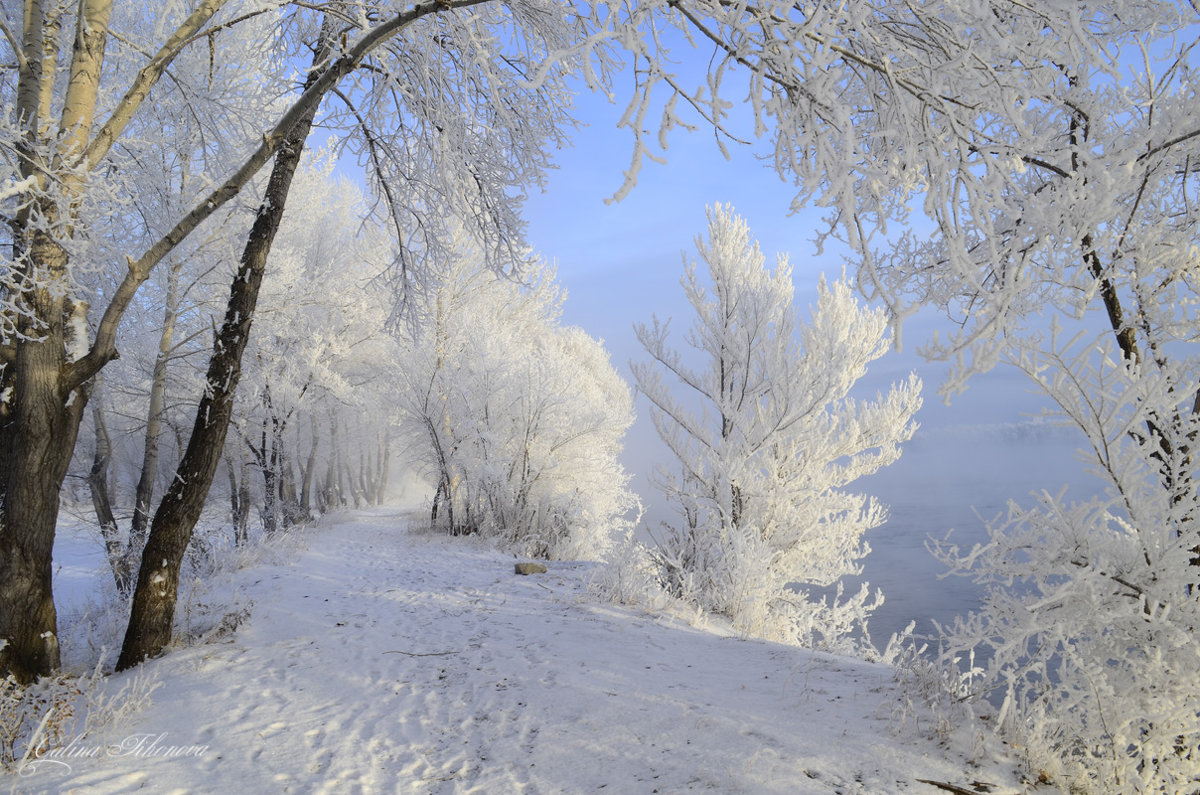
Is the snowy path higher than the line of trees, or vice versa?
the line of trees

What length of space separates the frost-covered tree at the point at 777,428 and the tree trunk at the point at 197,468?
454 cm

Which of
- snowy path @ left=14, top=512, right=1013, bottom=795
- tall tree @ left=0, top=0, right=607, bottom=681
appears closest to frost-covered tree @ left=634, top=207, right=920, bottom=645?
snowy path @ left=14, top=512, right=1013, bottom=795

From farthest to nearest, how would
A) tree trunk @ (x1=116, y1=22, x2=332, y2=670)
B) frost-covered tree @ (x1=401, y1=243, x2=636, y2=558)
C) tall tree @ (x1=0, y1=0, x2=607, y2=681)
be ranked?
frost-covered tree @ (x1=401, y1=243, x2=636, y2=558), tree trunk @ (x1=116, y1=22, x2=332, y2=670), tall tree @ (x1=0, y1=0, x2=607, y2=681)

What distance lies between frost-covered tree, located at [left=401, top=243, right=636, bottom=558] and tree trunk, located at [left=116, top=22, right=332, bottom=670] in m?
7.47

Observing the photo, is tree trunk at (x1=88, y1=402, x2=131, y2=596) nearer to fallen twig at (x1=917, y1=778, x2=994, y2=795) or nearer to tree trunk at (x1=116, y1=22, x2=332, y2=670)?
tree trunk at (x1=116, y1=22, x2=332, y2=670)

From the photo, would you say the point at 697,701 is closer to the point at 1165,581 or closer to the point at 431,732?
the point at 431,732

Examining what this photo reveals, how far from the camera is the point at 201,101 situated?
5637 mm

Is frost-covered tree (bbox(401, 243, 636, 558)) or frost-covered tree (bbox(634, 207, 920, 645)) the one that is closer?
frost-covered tree (bbox(634, 207, 920, 645))

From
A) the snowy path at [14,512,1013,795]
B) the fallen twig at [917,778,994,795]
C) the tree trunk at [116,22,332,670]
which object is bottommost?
the snowy path at [14,512,1013,795]

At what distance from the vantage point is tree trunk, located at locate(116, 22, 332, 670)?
4.47 meters

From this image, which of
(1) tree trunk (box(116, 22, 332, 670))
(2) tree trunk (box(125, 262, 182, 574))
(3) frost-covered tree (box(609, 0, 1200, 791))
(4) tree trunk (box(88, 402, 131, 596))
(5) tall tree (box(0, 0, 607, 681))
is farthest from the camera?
(2) tree trunk (box(125, 262, 182, 574))

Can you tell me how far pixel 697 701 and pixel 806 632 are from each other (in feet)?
16.0

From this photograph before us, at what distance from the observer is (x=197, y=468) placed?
4.61 meters

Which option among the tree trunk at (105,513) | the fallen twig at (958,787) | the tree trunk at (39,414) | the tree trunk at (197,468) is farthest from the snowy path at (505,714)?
the tree trunk at (105,513)
